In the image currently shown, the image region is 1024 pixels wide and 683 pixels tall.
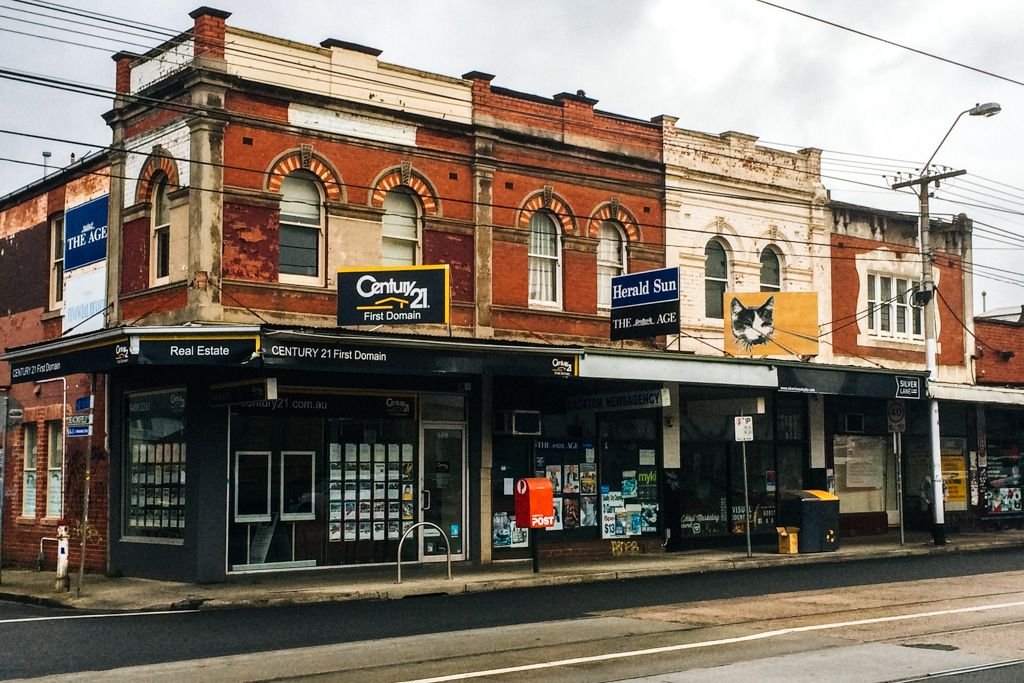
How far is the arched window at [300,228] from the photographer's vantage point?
68.1 feet

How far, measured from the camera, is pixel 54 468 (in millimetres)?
23953

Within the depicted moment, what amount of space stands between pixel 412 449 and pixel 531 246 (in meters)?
5.01

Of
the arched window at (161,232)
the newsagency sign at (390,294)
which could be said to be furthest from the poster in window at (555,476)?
the arched window at (161,232)

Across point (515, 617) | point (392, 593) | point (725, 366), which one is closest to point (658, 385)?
point (725, 366)

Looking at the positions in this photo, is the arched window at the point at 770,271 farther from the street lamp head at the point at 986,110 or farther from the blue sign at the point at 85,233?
the blue sign at the point at 85,233

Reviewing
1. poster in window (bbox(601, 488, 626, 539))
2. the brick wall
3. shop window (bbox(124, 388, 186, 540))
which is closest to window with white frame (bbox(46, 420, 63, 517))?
shop window (bbox(124, 388, 186, 540))

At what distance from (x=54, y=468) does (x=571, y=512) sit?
10506 millimetres

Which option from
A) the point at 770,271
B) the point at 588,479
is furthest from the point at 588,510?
the point at 770,271

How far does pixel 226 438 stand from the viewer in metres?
19.8

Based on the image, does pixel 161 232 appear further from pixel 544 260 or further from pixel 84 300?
pixel 544 260

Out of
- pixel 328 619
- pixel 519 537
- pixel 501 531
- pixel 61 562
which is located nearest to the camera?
pixel 328 619

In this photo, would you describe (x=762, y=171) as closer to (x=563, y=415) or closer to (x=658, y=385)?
(x=658, y=385)

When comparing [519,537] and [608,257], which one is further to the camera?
[608,257]

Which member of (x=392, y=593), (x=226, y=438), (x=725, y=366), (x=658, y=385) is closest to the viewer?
(x=392, y=593)
